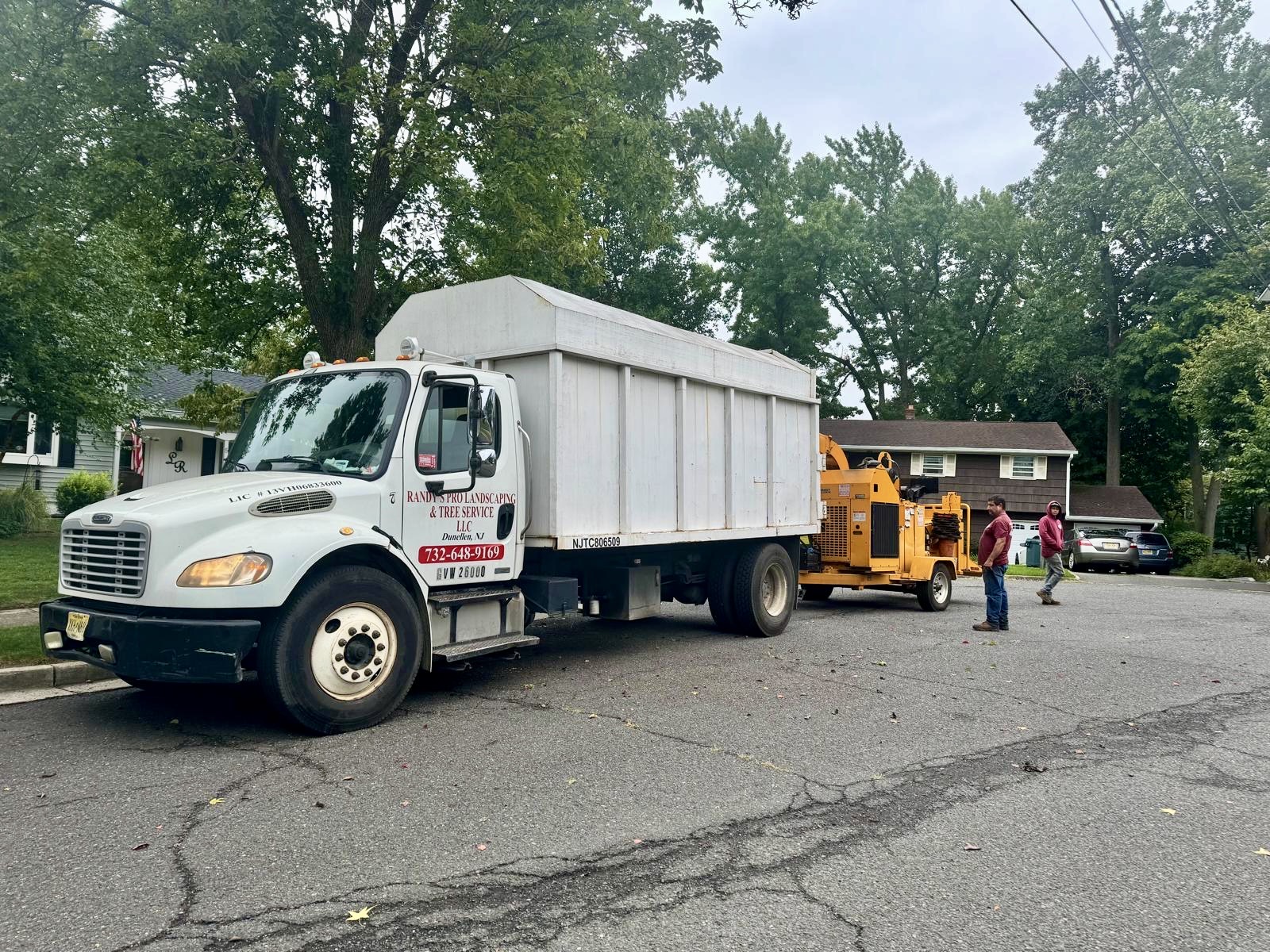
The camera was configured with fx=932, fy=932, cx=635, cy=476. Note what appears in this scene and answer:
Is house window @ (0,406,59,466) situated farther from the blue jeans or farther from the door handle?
the blue jeans

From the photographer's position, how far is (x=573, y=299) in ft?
28.2

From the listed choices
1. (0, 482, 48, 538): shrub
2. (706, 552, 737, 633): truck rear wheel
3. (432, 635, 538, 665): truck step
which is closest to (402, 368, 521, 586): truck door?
(432, 635, 538, 665): truck step

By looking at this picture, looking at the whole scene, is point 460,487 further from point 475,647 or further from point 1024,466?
point 1024,466

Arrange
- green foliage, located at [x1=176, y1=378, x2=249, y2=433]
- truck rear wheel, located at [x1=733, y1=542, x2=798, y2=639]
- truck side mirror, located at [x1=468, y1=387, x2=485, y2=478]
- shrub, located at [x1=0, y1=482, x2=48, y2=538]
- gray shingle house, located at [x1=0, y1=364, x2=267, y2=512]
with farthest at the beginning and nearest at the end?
gray shingle house, located at [x1=0, y1=364, x2=267, y2=512], green foliage, located at [x1=176, y1=378, x2=249, y2=433], shrub, located at [x1=0, y1=482, x2=48, y2=538], truck rear wheel, located at [x1=733, y1=542, x2=798, y2=639], truck side mirror, located at [x1=468, y1=387, x2=485, y2=478]

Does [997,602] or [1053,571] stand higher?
[1053,571]

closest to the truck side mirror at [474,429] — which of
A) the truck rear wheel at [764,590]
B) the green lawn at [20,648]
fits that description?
the green lawn at [20,648]

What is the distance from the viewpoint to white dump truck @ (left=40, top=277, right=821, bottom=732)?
571 centimetres

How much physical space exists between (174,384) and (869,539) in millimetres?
25570

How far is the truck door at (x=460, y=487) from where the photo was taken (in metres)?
6.77

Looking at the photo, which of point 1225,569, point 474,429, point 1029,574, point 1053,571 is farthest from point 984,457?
point 474,429

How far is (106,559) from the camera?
5914mm

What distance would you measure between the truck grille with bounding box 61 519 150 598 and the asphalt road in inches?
37.7

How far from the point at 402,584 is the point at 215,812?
7.39ft

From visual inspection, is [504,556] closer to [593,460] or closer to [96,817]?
[593,460]
